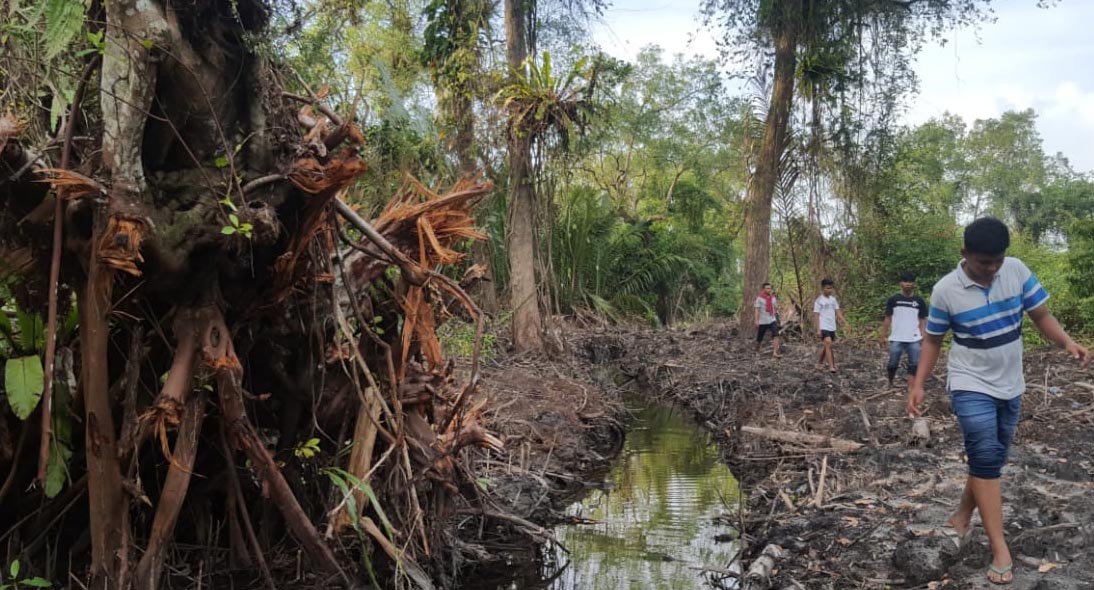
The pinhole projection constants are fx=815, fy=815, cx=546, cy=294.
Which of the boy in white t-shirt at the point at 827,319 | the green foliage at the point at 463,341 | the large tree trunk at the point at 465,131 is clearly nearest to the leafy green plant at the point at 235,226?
the green foliage at the point at 463,341

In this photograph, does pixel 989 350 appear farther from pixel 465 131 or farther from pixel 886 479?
pixel 465 131

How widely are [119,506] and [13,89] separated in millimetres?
1981

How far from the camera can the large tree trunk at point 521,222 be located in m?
13.3

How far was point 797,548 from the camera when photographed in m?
5.29

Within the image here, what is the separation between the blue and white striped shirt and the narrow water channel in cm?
230

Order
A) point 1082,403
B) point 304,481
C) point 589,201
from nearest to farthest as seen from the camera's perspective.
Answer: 1. point 304,481
2. point 1082,403
3. point 589,201

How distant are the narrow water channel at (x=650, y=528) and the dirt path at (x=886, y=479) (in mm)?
339

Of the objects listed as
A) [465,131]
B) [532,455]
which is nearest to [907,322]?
[532,455]

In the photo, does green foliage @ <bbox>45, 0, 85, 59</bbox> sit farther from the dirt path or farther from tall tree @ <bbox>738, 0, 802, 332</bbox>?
tall tree @ <bbox>738, 0, 802, 332</bbox>

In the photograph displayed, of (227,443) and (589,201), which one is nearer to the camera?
(227,443)

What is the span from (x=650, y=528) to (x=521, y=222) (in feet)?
25.2

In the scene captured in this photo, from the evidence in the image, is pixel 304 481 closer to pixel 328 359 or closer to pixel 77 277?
pixel 328 359

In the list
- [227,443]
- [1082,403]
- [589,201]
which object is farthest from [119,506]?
[589,201]

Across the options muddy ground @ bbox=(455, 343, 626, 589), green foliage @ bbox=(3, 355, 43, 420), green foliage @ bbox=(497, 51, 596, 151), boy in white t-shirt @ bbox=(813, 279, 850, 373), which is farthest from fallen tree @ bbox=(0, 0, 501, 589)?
boy in white t-shirt @ bbox=(813, 279, 850, 373)
